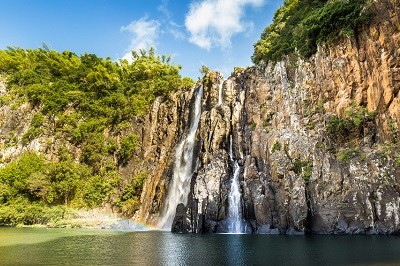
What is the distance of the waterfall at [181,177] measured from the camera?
42.3 meters

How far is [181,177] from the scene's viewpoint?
44344mm

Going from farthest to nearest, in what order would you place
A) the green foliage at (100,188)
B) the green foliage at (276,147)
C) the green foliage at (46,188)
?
the green foliage at (100,188) → the green foliage at (46,188) → the green foliage at (276,147)

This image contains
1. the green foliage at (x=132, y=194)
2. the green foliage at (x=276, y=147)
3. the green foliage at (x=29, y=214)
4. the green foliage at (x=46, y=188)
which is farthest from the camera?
the green foliage at (x=132, y=194)

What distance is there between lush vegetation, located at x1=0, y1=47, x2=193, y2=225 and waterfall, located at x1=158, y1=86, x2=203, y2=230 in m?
7.28

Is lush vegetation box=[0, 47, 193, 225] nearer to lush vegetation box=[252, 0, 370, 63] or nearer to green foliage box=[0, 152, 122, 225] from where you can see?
green foliage box=[0, 152, 122, 225]

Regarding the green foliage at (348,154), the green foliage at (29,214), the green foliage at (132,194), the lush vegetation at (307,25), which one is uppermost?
the lush vegetation at (307,25)

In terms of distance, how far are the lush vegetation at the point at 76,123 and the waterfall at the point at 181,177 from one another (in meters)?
7.28

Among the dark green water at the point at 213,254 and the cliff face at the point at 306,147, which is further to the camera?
the cliff face at the point at 306,147

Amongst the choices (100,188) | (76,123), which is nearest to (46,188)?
(100,188)

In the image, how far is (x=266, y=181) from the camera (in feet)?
113

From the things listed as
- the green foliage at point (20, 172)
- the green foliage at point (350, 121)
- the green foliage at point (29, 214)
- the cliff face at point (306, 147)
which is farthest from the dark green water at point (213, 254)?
the green foliage at point (20, 172)

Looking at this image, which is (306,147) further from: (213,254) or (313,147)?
(213,254)

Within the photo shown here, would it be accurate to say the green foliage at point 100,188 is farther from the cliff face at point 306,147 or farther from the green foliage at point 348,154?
the green foliage at point 348,154

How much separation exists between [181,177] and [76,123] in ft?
76.2
